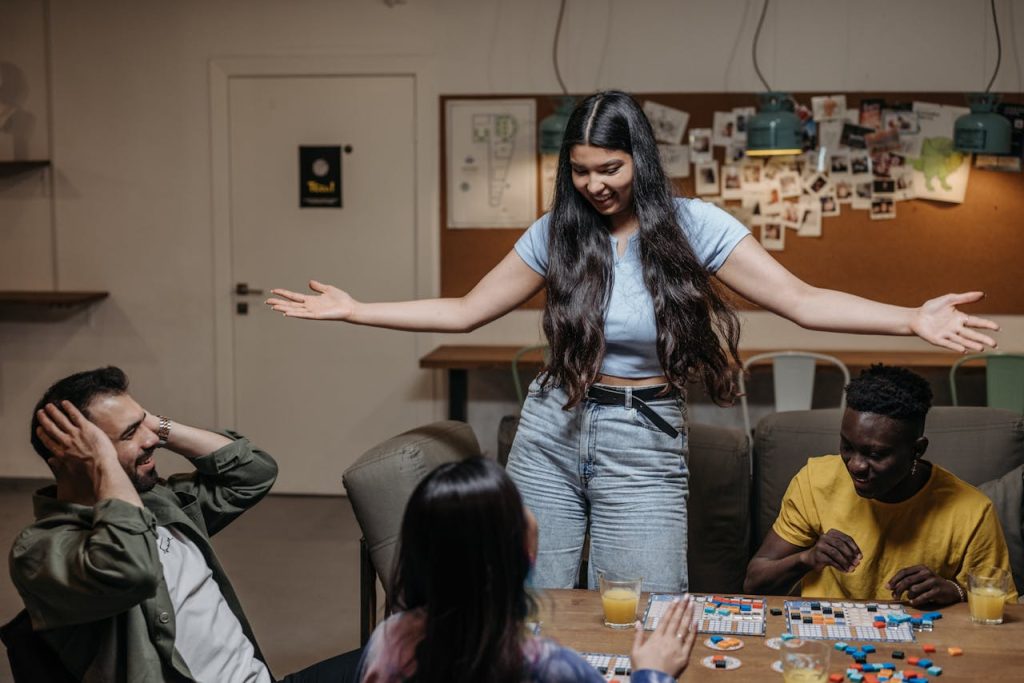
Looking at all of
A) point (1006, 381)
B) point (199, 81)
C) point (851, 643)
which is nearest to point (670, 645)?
point (851, 643)

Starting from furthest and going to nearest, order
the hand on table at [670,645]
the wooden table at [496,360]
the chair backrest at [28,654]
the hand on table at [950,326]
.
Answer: the wooden table at [496,360] → the hand on table at [950,326] → the chair backrest at [28,654] → the hand on table at [670,645]

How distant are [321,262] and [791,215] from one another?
2.33m

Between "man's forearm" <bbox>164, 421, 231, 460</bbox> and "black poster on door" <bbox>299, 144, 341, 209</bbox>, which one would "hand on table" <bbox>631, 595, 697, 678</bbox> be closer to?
"man's forearm" <bbox>164, 421, 231, 460</bbox>

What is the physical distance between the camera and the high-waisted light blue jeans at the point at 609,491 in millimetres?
2135

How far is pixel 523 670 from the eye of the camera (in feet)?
4.31

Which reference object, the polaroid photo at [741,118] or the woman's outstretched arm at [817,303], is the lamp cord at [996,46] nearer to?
the polaroid photo at [741,118]

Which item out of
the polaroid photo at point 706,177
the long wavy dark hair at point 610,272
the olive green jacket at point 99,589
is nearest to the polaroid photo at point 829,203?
the polaroid photo at point 706,177

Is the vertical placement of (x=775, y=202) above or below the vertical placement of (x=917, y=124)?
below

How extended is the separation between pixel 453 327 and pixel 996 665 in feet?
4.20

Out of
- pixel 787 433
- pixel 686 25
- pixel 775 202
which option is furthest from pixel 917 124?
pixel 787 433

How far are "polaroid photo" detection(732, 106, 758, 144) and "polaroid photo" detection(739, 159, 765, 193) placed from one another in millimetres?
114

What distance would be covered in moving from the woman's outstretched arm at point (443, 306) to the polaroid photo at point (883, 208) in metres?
3.36

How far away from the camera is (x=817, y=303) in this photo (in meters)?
2.16

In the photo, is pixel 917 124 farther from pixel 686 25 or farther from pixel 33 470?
pixel 33 470
